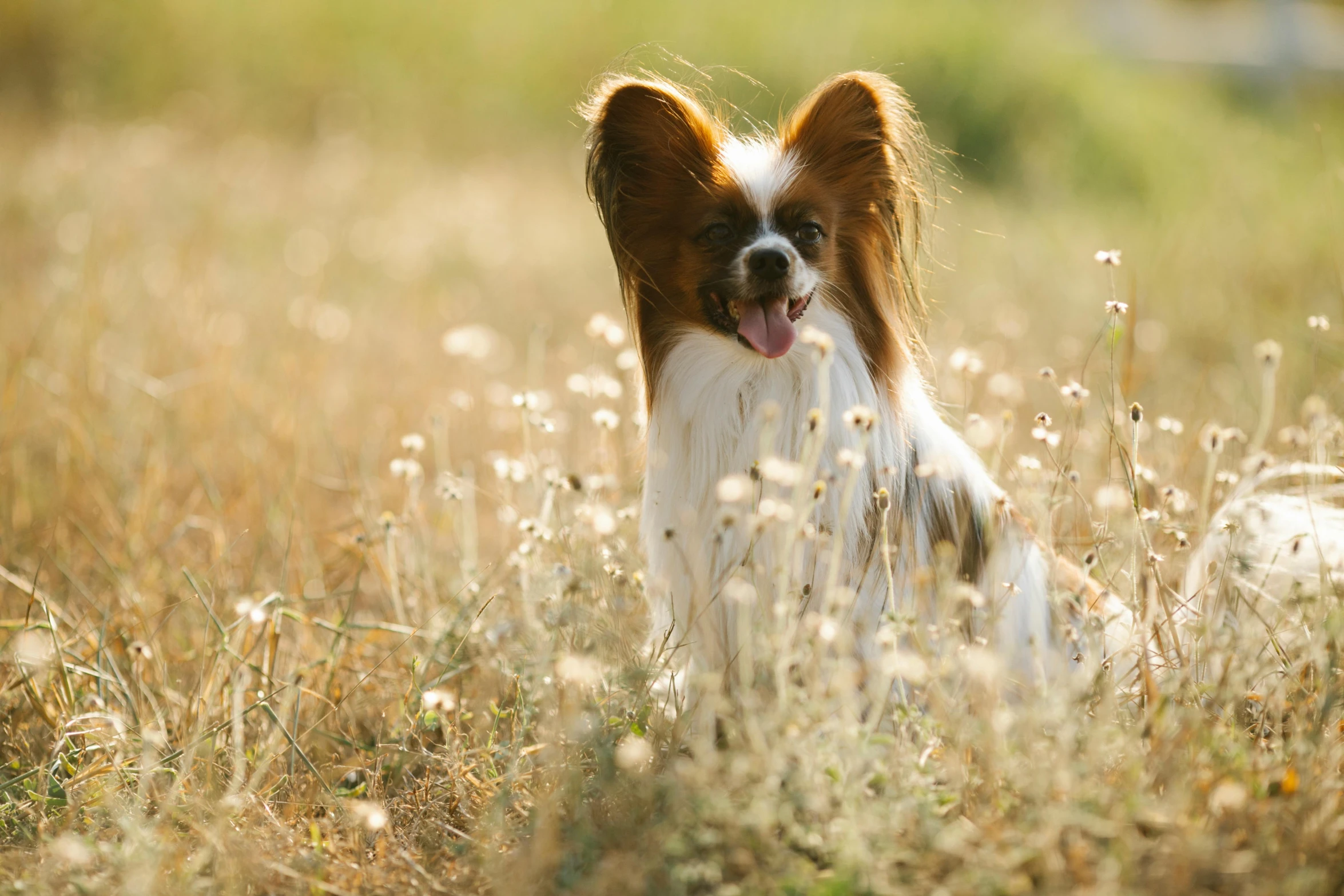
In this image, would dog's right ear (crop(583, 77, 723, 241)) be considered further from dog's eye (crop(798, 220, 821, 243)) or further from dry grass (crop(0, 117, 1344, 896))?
dry grass (crop(0, 117, 1344, 896))

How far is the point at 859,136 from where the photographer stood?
302 cm

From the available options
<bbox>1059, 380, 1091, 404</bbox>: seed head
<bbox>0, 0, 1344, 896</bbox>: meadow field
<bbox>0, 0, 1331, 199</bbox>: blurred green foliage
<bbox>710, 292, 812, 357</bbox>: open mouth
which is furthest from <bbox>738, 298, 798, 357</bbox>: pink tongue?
<bbox>0, 0, 1331, 199</bbox>: blurred green foliage

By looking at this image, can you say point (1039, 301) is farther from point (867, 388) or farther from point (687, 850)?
point (687, 850)

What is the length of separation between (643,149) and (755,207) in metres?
0.37

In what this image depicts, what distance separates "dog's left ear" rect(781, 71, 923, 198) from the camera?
9.86 feet

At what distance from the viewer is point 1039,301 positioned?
732 centimetres

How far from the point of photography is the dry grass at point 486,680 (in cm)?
190

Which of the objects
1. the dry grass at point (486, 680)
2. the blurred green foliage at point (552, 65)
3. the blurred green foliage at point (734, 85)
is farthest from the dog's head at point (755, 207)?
the blurred green foliage at point (552, 65)

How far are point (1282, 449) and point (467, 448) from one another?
3693 millimetres

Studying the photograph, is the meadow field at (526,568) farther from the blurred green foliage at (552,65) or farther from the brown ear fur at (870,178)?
the blurred green foliage at (552,65)

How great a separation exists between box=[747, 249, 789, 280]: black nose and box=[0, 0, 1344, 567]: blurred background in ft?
2.33

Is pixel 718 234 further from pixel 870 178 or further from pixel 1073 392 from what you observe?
pixel 1073 392

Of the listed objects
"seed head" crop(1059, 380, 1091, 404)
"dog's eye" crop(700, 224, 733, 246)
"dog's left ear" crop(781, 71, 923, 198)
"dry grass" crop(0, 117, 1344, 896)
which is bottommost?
"dry grass" crop(0, 117, 1344, 896)

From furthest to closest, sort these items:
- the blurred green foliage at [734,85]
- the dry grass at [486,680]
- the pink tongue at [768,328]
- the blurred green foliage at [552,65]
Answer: the blurred green foliage at [552,65], the blurred green foliage at [734,85], the pink tongue at [768,328], the dry grass at [486,680]
